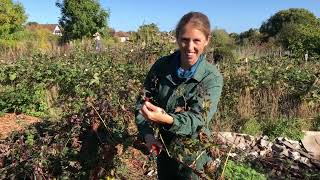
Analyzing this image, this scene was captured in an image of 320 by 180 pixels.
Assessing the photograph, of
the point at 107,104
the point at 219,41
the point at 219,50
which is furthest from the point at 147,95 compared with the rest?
the point at 219,41

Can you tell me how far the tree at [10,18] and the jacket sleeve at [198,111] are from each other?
30440mm

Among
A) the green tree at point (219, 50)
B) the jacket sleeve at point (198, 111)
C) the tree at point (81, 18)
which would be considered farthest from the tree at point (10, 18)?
the jacket sleeve at point (198, 111)

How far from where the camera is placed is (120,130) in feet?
10.9

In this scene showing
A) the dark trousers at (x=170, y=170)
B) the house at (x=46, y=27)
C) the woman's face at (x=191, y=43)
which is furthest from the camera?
the house at (x=46, y=27)

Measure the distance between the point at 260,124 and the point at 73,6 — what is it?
92.6 feet

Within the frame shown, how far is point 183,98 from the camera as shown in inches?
95.0

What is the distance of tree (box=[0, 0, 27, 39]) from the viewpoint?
30.9 m

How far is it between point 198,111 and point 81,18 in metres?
32.4

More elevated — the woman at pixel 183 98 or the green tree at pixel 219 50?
the woman at pixel 183 98

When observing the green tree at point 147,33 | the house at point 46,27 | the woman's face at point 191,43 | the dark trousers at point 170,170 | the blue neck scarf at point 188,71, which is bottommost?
the house at point 46,27

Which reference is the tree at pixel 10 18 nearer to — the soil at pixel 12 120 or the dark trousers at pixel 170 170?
the soil at pixel 12 120

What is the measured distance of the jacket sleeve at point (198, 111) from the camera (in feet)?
7.18

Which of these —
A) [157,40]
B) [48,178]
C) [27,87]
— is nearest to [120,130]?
[48,178]

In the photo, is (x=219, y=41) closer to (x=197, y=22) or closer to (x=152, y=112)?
(x=197, y=22)
